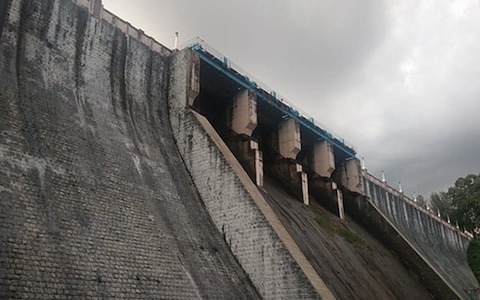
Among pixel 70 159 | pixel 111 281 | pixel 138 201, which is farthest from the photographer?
pixel 138 201

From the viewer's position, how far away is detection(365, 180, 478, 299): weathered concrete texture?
34.5m

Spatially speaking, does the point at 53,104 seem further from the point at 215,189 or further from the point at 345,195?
the point at 345,195

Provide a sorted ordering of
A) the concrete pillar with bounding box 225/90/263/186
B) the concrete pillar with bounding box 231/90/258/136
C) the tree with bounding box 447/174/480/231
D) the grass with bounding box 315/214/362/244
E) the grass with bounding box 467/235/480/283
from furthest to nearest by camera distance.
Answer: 1. the tree with bounding box 447/174/480/231
2. the grass with bounding box 467/235/480/283
3. the grass with bounding box 315/214/362/244
4. the concrete pillar with bounding box 231/90/258/136
5. the concrete pillar with bounding box 225/90/263/186

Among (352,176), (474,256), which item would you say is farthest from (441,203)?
(352,176)

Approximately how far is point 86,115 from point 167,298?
6651 millimetres

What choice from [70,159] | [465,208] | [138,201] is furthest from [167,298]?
[465,208]

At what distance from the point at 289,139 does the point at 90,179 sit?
14710mm

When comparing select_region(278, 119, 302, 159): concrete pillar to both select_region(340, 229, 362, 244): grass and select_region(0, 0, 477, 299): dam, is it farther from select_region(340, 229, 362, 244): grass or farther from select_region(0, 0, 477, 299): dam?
select_region(340, 229, 362, 244): grass

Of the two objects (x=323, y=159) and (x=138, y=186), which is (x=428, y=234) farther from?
(x=138, y=186)

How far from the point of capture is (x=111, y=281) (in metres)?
10.3

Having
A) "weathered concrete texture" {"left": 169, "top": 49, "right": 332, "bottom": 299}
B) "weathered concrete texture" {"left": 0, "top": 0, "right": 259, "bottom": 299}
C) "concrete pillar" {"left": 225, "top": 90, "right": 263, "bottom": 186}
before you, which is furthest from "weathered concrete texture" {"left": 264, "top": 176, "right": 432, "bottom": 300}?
"weathered concrete texture" {"left": 0, "top": 0, "right": 259, "bottom": 299}

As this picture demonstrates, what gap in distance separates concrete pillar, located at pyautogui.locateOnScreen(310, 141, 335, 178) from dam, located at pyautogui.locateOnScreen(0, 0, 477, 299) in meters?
5.65

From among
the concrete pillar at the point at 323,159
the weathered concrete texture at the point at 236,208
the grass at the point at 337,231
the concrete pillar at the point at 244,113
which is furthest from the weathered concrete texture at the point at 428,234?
the weathered concrete texture at the point at 236,208

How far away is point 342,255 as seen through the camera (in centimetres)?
1936
